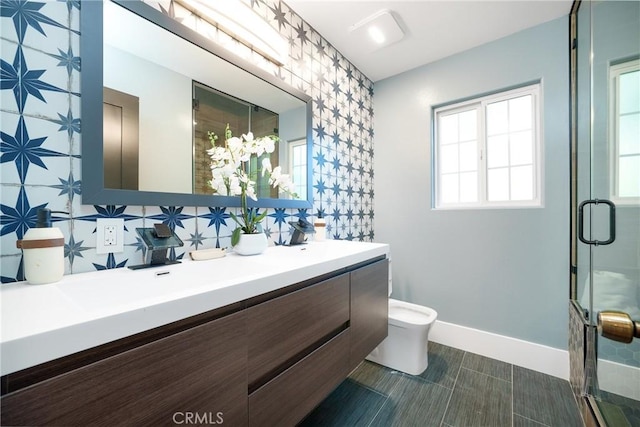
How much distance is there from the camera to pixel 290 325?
33.8 inches

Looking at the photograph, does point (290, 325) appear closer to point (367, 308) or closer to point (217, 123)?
point (367, 308)

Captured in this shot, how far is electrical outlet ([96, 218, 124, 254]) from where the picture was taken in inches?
35.1

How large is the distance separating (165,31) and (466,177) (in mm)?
2324

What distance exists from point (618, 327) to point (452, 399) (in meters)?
1.20

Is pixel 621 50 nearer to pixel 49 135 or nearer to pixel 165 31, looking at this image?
pixel 165 31

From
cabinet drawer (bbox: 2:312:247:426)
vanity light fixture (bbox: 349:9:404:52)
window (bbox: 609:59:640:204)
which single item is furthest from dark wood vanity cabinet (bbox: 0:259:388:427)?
vanity light fixture (bbox: 349:9:404:52)

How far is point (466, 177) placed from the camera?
7.14 ft

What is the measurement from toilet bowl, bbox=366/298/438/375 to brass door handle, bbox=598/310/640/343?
1.11 metres

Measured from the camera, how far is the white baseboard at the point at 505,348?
1673 mm

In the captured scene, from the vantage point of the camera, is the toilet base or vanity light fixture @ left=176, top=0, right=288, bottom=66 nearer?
vanity light fixture @ left=176, top=0, right=288, bottom=66

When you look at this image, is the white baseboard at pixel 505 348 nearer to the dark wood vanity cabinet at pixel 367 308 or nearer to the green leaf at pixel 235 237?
the dark wood vanity cabinet at pixel 367 308

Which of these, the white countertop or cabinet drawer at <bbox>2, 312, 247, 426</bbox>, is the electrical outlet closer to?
the white countertop

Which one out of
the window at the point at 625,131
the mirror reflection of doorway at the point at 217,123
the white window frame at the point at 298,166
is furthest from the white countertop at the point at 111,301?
the window at the point at 625,131

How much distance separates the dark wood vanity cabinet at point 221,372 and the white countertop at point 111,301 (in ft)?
0.12
